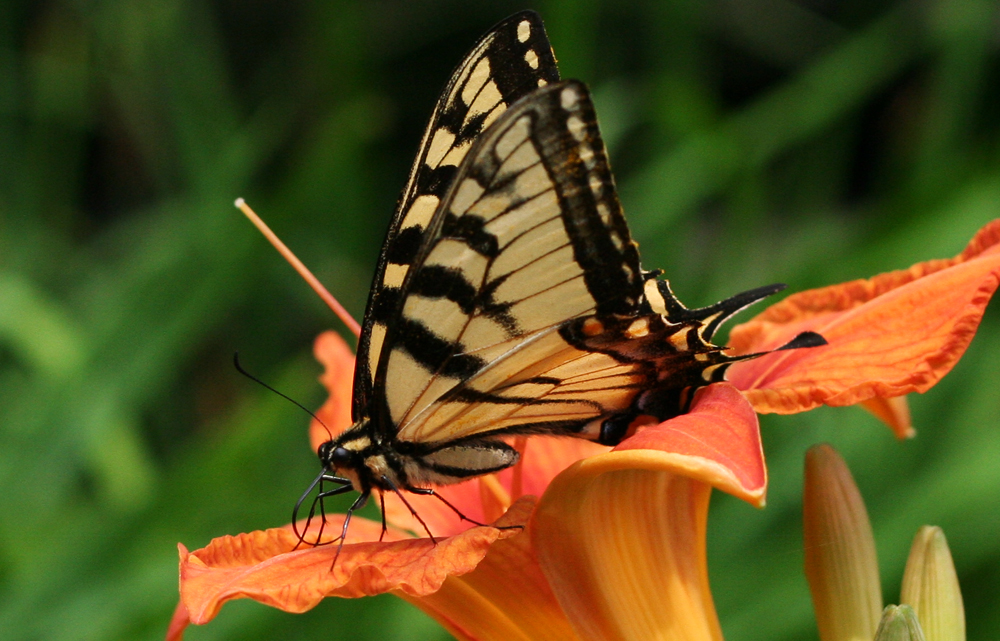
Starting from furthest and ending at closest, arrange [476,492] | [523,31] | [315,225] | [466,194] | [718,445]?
[315,225] < [476,492] < [523,31] < [466,194] < [718,445]

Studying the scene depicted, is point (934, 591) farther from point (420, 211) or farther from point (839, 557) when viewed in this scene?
point (420, 211)

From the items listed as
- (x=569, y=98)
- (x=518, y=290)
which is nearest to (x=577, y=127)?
(x=569, y=98)

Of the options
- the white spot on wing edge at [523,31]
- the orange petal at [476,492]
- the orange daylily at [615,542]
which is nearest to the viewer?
the orange daylily at [615,542]

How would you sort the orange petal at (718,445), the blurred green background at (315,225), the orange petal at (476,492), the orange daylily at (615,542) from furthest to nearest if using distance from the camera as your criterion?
the blurred green background at (315,225) → the orange petal at (476,492) → the orange daylily at (615,542) → the orange petal at (718,445)

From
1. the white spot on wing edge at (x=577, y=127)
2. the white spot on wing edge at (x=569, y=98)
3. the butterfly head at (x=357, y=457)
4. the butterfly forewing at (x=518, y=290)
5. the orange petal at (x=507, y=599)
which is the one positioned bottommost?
the orange petal at (x=507, y=599)

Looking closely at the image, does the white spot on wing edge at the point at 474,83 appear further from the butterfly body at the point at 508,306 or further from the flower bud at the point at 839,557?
the flower bud at the point at 839,557

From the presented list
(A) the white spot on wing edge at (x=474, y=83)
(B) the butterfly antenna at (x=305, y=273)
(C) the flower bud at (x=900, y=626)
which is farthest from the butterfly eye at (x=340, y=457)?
(C) the flower bud at (x=900, y=626)
